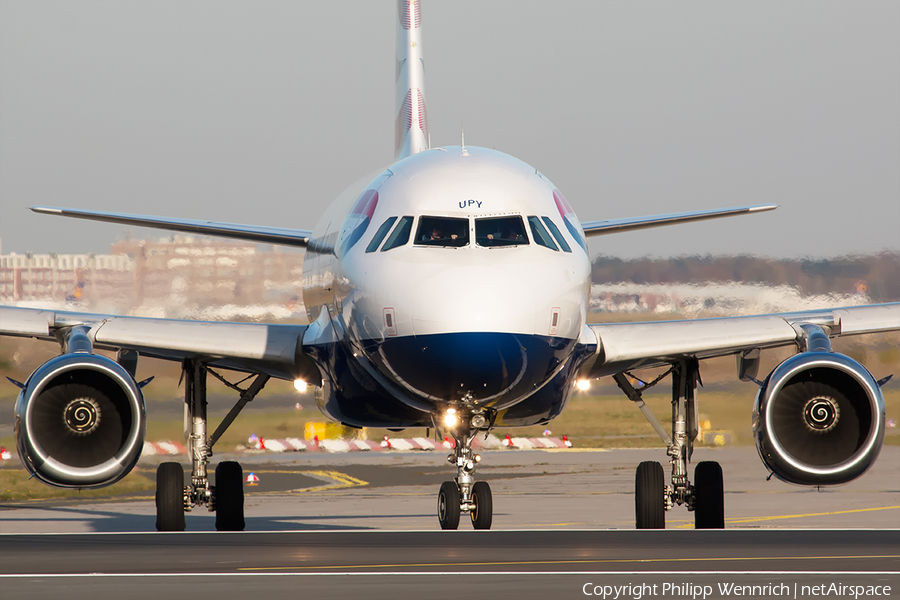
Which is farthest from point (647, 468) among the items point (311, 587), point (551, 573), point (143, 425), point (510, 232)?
point (311, 587)

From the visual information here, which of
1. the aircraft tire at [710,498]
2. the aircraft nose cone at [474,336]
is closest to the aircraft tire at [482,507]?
the aircraft nose cone at [474,336]

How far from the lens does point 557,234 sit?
48.4 feet

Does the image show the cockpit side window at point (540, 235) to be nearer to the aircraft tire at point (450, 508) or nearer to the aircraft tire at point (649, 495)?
the aircraft tire at point (450, 508)

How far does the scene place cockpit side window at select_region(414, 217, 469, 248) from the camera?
46.3ft

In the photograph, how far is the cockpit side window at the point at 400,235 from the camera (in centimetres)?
1445

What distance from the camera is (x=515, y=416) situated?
16.8 m

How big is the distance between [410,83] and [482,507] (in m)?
13.0

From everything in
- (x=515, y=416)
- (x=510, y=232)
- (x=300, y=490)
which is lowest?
(x=300, y=490)

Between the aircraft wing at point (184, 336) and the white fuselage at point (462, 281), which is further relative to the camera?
the aircraft wing at point (184, 336)

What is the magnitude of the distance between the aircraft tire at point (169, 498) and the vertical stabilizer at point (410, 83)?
8.68 meters

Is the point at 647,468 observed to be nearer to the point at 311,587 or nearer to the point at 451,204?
the point at 451,204

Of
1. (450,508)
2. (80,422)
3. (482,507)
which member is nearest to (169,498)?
(80,422)

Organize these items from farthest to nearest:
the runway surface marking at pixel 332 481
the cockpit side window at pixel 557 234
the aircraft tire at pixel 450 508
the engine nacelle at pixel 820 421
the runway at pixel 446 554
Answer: the runway surface marking at pixel 332 481 → the engine nacelle at pixel 820 421 → the aircraft tire at pixel 450 508 → the cockpit side window at pixel 557 234 → the runway at pixel 446 554

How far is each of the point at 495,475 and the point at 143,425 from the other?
16.5 metres
